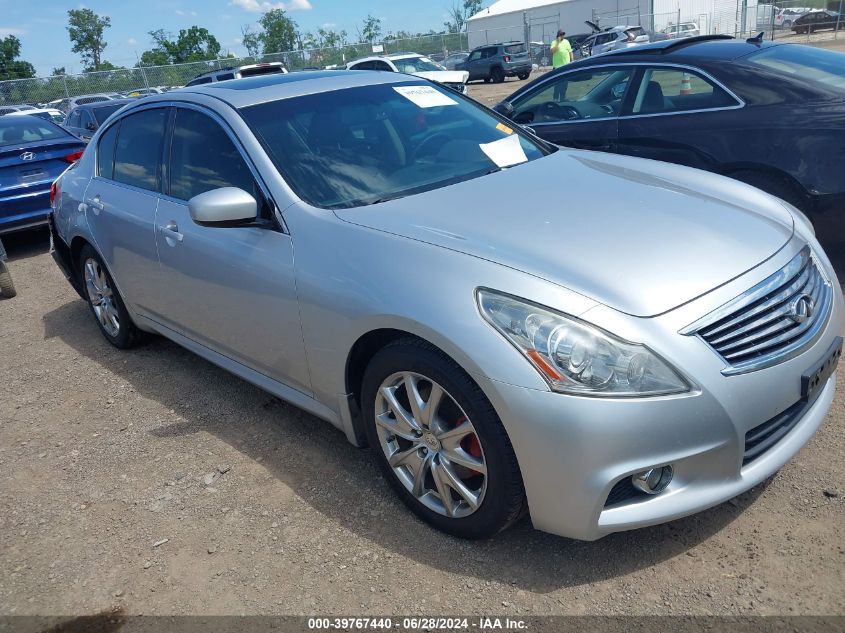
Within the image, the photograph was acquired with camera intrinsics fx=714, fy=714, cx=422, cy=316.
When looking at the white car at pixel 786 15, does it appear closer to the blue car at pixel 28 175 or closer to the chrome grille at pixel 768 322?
the blue car at pixel 28 175

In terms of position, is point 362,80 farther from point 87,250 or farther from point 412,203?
point 87,250

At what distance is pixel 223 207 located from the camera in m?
3.01

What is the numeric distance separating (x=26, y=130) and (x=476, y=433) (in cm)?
879

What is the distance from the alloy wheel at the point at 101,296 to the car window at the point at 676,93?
13.1 ft

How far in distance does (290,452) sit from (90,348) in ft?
8.28

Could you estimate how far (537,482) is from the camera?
7.50ft

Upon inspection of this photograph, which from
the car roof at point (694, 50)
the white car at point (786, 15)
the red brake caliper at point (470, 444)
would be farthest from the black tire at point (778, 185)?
the white car at point (786, 15)

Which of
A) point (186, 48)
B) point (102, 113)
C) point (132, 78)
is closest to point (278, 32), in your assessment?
point (186, 48)

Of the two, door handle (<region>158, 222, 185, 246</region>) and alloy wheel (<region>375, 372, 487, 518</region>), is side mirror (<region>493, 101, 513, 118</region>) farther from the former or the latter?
alloy wheel (<region>375, 372, 487, 518</region>)

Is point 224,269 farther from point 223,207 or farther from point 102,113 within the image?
point 102,113

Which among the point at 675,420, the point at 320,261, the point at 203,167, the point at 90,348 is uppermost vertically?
the point at 203,167

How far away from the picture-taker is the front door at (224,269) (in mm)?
3092

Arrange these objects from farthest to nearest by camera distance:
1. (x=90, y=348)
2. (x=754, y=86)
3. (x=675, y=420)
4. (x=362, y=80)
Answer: (x=90, y=348)
(x=754, y=86)
(x=362, y=80)
(x=675, y=420)

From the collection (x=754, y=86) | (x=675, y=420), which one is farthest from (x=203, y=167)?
(x=754, y=86)
